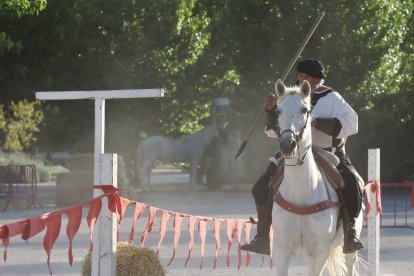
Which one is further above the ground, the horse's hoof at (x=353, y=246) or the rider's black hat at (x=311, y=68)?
the rider's black hat at (x=311, y=68)

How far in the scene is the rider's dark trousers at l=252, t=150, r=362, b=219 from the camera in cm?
877

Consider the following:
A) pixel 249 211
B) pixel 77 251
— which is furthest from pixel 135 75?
pixel 77 251

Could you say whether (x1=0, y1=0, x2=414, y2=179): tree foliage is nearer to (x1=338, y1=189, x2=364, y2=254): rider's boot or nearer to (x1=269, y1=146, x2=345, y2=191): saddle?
(x1=269, y1=146, x2=345, y2=191): saddle

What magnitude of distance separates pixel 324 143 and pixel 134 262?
6.55 ft

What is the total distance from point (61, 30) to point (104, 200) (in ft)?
65.3

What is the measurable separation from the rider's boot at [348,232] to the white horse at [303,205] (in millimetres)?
116

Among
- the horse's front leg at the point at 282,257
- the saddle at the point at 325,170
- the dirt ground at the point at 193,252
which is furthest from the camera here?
the dirt ground at the point at 193,252

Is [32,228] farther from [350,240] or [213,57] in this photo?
[213,57]

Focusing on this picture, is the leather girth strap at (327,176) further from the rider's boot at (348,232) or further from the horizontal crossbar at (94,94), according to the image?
the horizontal crossbar at (94,94)

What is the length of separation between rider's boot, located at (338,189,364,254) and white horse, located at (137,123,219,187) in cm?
2561

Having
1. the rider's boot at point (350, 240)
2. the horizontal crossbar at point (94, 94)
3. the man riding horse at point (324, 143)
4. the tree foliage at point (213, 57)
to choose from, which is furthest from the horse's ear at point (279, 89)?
the tree foliage at point (213, 57)

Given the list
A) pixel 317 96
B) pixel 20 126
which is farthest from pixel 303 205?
pixel 20 126

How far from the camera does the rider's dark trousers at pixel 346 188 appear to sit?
8.77 meters

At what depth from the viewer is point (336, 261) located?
920cm
